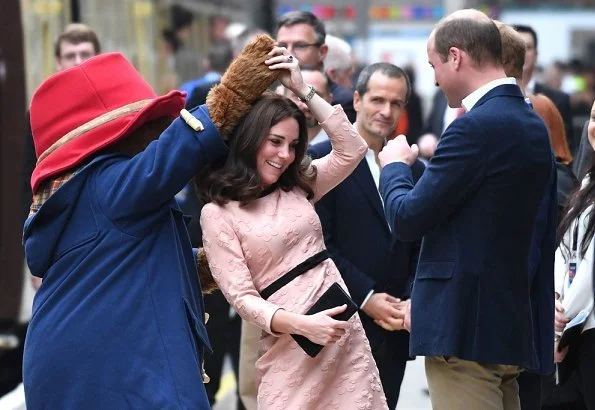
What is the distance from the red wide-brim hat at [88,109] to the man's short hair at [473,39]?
0.98 meters

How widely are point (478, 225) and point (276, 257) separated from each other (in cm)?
72

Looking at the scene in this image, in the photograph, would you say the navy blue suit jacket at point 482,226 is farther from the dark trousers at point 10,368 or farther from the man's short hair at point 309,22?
the dark trousers at point 10,368

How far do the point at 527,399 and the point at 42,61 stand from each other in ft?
35.9

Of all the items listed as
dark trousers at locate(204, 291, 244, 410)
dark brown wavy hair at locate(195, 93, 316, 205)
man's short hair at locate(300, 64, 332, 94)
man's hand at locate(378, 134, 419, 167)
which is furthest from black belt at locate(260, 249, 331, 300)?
dark trousers at locate(204, 291, 244, 410)

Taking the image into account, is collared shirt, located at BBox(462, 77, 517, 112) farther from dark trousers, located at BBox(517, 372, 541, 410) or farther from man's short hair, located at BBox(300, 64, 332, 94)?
man's short hair, located at BBox(300, 64, 332, 94)

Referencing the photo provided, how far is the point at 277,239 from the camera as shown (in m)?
5.14

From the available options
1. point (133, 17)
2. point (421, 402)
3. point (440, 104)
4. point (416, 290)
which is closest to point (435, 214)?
point (416, 290)

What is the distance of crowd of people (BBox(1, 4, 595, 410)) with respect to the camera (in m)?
4.65

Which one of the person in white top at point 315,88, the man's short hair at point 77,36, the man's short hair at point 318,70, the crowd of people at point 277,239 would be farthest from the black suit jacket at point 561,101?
the crowd of people at point 277,239

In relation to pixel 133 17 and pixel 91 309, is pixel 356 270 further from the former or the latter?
pixel 133 17

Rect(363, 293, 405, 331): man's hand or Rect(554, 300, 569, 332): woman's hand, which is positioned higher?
Rect(554, 300, 569, 332): woman's hand

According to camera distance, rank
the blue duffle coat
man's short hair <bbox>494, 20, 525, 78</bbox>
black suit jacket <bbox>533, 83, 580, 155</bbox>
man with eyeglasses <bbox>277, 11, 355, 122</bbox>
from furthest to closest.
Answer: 1. black suit jacket <bbox>533, 83, 580, 155</bbox>
2. man with eyeglasses <bbox>277, 11, 355, 122</bbox>
3. man's short hair <bbox>494, 20, 525, 78</bbox>
4. the blue duffle coat

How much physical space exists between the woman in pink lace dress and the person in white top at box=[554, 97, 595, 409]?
3.18 ft

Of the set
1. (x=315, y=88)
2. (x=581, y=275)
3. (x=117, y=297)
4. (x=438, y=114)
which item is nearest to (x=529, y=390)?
(x=581, y=275)
